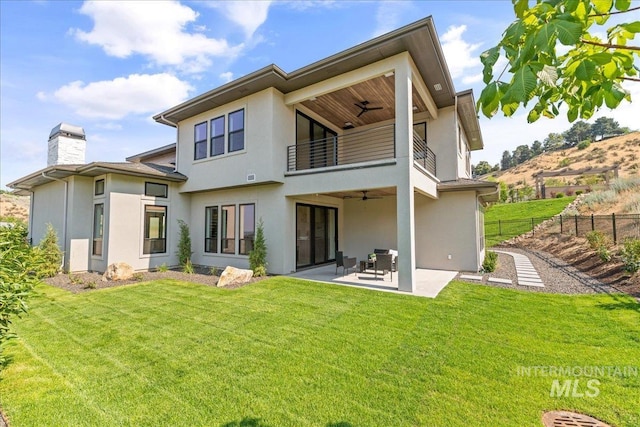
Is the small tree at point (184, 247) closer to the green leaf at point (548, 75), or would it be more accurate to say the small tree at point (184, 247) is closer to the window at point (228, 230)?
the window at point (228, 230)

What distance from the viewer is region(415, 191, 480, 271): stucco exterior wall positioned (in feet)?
34.9

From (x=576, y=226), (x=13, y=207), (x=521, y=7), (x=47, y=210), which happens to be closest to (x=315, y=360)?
(x=521, y=7)

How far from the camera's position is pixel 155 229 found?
11.9m

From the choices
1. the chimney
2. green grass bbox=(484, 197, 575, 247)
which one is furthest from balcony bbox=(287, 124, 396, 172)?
green grass bbox=(484, 197, 575, 247)

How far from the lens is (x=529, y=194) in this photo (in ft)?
120

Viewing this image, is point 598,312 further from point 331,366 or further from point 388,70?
point 388,70

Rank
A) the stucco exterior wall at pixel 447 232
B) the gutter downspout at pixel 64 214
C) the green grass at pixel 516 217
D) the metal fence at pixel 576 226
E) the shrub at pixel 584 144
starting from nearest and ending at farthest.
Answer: the stucco exterior wall at pixel 447 232, the gutter downspout at pixel 64 214, the metal fence at pixel 576 226, the green grass at pixel 516 217, the shrub at pixel 584 144

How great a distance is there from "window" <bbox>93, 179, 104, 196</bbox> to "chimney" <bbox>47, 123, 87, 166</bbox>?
96.0 inches

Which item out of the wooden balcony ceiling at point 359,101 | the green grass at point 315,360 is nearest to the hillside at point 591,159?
the wooden balcony ceiling at point 359,101

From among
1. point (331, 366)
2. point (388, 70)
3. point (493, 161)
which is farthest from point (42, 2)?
point (493, 161)

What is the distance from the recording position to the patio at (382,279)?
7933mm

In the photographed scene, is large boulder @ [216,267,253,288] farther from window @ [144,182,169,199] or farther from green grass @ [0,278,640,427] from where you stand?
window @ [144,182,169,199]

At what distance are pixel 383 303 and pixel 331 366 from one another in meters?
3.18

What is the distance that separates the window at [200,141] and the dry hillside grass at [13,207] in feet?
97.4
